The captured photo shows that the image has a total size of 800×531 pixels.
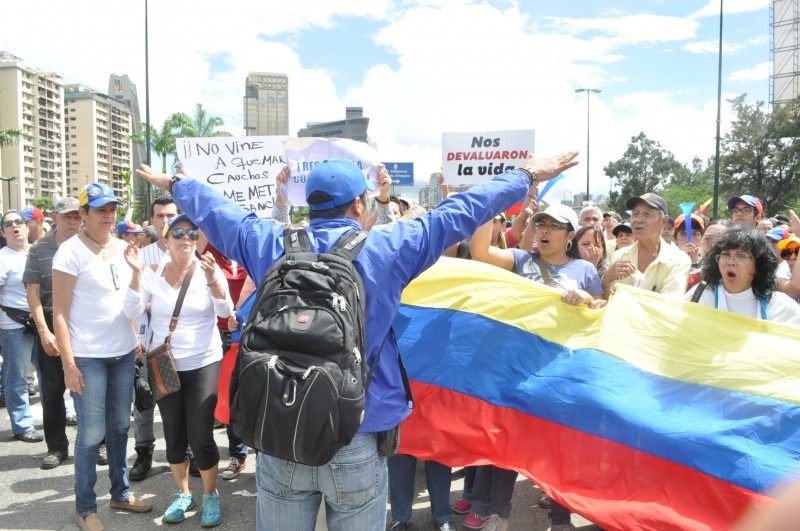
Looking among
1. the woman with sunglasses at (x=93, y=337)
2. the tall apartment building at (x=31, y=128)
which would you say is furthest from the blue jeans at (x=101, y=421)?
the tall apartment building at (x=31, y=128)

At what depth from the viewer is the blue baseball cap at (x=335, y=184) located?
7.80ft

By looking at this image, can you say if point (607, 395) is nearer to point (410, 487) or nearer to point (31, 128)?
point (410, 487)

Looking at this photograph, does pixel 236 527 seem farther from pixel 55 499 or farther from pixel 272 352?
pixel 272 352

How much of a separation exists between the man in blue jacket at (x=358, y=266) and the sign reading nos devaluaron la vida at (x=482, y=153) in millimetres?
3340

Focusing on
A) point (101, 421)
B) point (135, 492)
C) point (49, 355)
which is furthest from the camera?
point (49, 355)

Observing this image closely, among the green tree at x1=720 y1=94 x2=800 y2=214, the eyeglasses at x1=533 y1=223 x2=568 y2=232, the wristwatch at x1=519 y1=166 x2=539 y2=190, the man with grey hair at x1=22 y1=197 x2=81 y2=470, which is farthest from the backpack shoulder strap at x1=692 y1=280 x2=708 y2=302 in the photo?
the green tree at x1=720 y1=94 x2=800 y2=214

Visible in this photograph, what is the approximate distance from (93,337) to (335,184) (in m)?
2.50

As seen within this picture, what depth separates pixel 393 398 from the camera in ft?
7.84

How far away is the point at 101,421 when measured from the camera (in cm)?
398

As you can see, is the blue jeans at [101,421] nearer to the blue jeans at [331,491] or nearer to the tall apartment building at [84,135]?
the blue jeans at [331,491]

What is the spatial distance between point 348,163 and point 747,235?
8.13 ft

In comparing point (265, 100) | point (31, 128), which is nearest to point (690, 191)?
point (31, 128)

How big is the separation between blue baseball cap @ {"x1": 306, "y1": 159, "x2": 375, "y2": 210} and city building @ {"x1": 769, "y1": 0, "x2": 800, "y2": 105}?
70.8 metres

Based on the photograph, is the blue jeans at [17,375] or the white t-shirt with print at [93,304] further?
the blue jeans at [17,375]
